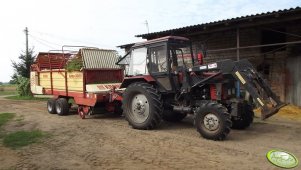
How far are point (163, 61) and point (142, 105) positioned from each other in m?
1.33

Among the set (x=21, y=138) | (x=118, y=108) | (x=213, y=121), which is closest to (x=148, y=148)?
(x=213, y=121)

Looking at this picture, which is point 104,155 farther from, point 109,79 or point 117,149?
point 109,79

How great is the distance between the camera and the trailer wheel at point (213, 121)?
7.30 metres

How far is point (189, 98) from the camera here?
868cm

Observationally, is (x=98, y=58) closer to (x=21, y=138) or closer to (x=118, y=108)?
(x=118, y=108)

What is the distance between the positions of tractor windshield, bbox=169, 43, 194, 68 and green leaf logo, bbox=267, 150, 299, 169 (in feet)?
10.8

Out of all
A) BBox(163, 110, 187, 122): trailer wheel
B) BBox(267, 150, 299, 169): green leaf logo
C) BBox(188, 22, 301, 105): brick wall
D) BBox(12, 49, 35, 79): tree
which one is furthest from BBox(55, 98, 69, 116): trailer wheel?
BBox(12, 49, 35, 79): tree

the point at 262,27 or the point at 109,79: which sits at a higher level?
the point at 262,27

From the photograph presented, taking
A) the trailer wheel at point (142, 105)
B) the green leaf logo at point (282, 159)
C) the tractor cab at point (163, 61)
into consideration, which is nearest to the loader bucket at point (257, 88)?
the green leaf logo at point (282, 159)

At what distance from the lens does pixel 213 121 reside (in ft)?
24.6

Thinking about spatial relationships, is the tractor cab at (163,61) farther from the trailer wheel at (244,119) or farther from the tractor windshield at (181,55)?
the trailer wheel at (244,119)

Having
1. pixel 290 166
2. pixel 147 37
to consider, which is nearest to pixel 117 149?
pixel 290 166

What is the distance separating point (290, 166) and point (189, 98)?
3496mm

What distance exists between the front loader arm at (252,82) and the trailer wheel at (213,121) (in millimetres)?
744
